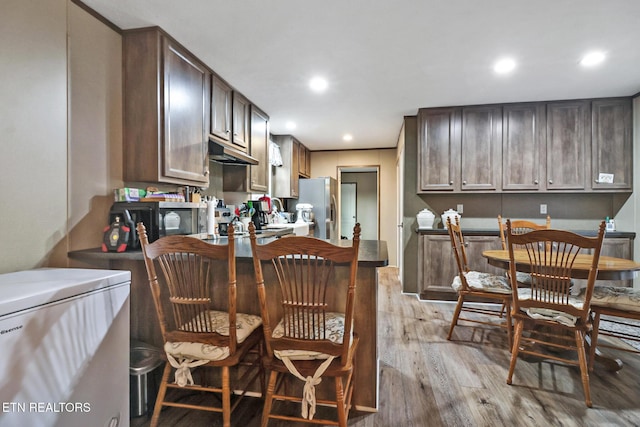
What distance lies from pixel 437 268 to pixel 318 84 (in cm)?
250

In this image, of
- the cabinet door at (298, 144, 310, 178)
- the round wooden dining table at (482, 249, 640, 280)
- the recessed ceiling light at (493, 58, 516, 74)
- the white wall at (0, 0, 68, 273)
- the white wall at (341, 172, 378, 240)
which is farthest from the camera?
the white wall at (341, 172, 378, 240)

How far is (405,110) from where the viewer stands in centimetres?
383

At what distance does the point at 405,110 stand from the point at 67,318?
3.79 m

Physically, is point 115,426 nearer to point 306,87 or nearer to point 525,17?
point 306,87

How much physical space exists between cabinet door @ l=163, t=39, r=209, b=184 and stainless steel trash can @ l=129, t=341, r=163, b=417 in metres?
1.18

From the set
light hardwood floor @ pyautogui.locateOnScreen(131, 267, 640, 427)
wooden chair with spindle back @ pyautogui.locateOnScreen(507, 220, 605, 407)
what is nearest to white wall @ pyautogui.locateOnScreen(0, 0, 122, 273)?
light hardwood floor @ pyautogui.locateOnScreen(131, 267, 640, 427)

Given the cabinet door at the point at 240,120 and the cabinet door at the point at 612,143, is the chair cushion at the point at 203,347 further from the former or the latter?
the cabinet door at the point at 612,143

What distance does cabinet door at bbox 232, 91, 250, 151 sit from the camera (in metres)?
3.10

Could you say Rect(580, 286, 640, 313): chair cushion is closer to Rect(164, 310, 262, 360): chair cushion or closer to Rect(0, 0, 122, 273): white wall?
Rect(164, 310, 262, 360): chair cushion

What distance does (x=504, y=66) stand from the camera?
2625 millimetres

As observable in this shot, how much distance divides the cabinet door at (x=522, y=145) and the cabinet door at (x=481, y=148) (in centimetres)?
8

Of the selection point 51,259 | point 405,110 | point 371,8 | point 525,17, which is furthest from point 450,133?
point 51,259

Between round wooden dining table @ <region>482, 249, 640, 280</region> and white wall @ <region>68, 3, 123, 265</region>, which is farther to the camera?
round wooden dining table @ <region>482, 249, 640, 280</region>

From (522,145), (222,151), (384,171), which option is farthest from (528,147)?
(222,151)
